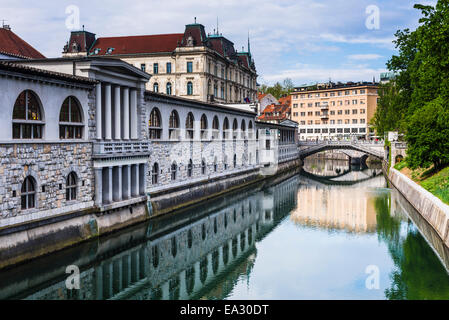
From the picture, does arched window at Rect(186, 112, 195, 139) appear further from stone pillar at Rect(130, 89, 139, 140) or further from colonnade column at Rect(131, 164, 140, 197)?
colonnade column at Rect(131, 164, 140, 197)

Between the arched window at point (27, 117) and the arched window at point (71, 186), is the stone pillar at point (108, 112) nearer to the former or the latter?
the arched window at point (71, 186)

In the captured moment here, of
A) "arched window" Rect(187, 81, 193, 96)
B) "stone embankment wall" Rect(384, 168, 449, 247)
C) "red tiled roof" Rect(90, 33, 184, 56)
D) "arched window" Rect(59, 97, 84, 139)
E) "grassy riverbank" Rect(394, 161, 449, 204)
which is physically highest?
"red tiled roof" Rect(90, 33, 184, 56)

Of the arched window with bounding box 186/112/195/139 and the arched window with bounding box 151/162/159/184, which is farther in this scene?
the arched window with bounding box 186/112/195/139

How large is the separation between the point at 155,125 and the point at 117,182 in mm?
7721

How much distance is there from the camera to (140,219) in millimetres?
34562

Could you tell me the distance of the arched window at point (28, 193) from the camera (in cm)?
2411

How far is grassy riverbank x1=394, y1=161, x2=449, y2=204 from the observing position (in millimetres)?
33713

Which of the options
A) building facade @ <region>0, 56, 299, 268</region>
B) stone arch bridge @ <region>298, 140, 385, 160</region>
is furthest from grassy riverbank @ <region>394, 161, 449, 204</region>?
stone arch bridge @ <region>298, 140, 385, 160</region>

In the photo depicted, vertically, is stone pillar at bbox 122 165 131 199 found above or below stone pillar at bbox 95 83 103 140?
below

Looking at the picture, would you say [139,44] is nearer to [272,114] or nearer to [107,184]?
[272,114]

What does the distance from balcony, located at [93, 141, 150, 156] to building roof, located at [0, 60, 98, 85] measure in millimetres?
3756

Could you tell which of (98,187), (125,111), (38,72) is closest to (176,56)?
(125,111)
